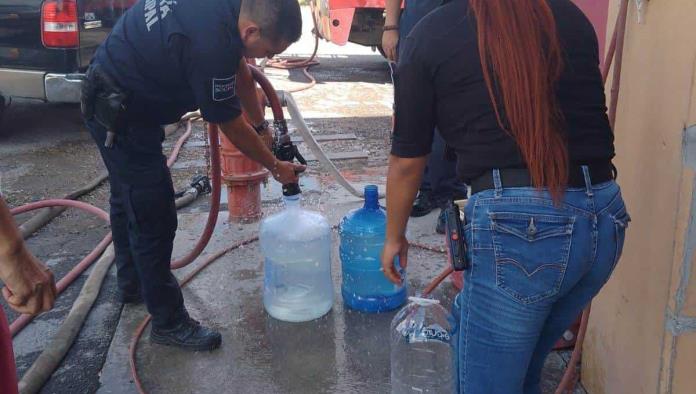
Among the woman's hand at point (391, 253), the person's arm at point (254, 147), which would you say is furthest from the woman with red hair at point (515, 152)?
the person's arm at point (254, 147)

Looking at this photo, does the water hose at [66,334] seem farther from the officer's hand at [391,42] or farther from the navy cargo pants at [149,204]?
the officer's hand at [391,42]

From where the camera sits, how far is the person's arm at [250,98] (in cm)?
329

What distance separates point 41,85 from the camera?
656 centimetres

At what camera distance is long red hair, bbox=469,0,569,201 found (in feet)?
5.53

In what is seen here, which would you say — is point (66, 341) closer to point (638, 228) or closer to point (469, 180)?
point (469, 180)

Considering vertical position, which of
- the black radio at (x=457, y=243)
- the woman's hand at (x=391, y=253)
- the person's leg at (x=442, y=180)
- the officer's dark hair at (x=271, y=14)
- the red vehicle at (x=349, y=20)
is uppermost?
the red vehicle at (x=349, y=20)

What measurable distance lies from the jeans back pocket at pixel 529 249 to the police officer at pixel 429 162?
2372 millimetres

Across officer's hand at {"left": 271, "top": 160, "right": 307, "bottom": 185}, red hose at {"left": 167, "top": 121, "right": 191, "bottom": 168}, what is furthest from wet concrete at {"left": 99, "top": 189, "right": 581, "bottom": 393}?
red hose at {"left": 167, "top": 121, "right": 191, "bottom": 168}

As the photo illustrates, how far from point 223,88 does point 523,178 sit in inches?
51.8

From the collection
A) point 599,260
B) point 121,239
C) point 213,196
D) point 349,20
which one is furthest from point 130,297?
point 349,20

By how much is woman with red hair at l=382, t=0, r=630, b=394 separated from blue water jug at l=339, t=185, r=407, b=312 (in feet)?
4.91

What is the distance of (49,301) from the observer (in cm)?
175

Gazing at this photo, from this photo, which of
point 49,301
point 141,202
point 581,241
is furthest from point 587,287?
point 141,202

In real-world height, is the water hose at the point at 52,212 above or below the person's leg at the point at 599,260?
below
